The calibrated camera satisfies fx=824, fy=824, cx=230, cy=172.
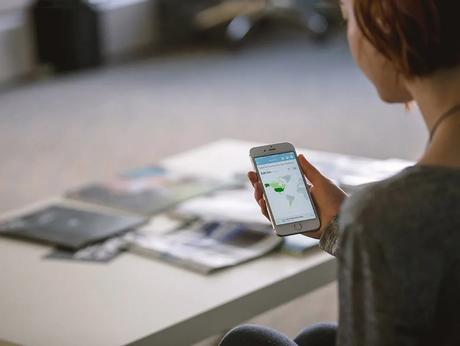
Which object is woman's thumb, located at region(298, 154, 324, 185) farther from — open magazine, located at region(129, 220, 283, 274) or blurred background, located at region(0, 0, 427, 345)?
blurred background, located at region(0, 0, 427, 345)

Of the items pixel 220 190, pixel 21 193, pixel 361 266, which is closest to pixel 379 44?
pixel 361 266

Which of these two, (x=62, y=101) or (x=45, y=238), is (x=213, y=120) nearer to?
(x=62, y=101)

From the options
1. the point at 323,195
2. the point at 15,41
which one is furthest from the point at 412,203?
the point at 15,41

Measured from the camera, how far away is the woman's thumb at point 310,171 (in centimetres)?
109

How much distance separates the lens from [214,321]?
4.11 feet

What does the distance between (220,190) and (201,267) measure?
1.40 ft

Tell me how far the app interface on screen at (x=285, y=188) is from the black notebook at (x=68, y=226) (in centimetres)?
44

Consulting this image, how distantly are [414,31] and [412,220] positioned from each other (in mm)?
175

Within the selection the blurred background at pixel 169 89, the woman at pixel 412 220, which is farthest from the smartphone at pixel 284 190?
the blurred background at pixel 169 89

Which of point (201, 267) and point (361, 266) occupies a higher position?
point (361, 266)

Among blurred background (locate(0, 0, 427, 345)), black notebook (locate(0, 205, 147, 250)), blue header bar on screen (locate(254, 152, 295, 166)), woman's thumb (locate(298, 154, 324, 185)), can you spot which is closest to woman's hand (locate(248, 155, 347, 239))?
woman's thumb (locate(298, 154, 324, 185))

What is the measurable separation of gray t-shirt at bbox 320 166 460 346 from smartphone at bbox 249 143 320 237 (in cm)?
42

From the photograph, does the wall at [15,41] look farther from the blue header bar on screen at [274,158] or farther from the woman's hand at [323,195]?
the woman's hand at [323,195]

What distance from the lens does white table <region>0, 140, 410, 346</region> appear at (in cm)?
120
